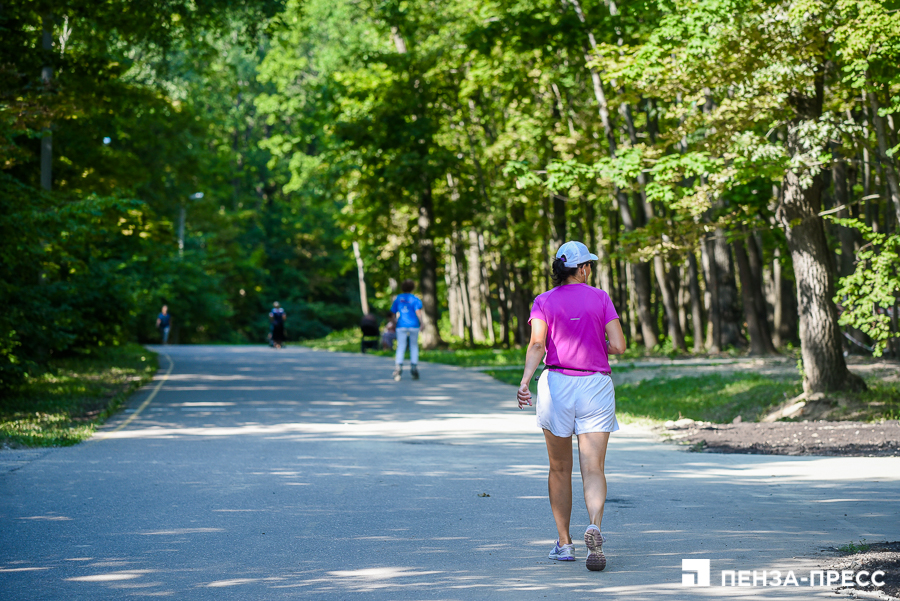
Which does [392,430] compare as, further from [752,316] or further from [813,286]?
[752,316]

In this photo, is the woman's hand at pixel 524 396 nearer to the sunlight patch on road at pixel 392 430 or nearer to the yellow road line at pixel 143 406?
the sunlight patch on road at pixel 392 430

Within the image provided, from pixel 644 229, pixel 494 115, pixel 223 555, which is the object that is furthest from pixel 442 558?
pixel 494 115

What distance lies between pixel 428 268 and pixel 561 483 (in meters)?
→ 29.1

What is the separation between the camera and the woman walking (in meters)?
5.94

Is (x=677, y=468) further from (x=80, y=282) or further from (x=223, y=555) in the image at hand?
(x=80, y=282)

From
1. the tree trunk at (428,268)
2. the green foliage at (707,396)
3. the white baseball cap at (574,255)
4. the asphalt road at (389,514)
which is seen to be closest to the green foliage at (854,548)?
the asphalt road at (389,514)

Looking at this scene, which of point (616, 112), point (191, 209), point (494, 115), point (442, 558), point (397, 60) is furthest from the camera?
point (191, 209)

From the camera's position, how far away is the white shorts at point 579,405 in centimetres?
593

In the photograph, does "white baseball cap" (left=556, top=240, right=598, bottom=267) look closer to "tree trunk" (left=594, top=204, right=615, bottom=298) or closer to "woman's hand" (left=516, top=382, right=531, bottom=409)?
"woman's hand" (left=516, top=382, right=531, bottom=409)

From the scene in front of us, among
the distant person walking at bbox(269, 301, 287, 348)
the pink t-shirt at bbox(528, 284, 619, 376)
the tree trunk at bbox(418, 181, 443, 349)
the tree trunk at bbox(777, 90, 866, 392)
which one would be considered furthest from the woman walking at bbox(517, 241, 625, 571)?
the distant person walking at bbox(269, 301, 287, 348)

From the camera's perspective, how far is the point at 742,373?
718 inches

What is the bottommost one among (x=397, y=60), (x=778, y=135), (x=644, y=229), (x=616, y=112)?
(x=644, y=229)

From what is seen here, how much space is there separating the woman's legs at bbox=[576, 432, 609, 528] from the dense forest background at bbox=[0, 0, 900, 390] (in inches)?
308

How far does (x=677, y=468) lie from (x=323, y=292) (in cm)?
6304
